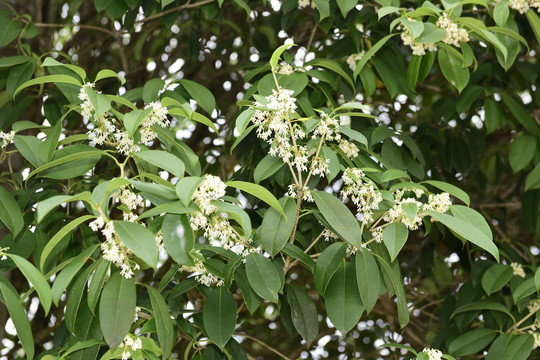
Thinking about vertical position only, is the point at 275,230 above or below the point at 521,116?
above

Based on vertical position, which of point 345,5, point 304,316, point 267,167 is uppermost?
point 345,5

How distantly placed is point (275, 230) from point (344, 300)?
22 cm

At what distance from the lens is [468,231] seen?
3.65 ft

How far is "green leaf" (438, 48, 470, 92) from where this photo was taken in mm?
1570

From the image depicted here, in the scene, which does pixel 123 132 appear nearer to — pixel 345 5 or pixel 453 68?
pixel 345 5

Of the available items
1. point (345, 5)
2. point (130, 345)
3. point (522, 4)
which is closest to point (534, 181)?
point (522, 4)

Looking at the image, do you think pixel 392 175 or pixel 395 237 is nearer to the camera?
pixel 395 237

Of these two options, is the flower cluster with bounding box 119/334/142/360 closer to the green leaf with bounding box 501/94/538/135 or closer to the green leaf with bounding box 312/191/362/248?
the green leaf with bounding box 312/191/362/248

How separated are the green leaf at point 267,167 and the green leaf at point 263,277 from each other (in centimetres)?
15

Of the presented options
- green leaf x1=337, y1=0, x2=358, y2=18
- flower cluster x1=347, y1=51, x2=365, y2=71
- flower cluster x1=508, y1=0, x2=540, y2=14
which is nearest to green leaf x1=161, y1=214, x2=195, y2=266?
green leaf x1=337, y1=0, x2=358, y2=18

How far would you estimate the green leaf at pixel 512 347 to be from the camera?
1.50 m

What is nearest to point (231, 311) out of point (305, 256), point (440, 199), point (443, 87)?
point (305, 256)

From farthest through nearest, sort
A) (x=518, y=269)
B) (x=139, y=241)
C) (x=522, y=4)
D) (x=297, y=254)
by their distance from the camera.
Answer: (x=518, y=269) → (x=522, y=4) → (x=297, y=254) → (x=139, y=241)

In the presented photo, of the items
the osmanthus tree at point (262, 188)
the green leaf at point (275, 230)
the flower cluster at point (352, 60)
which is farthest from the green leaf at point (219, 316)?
the flower cluster at point (352, 60)
